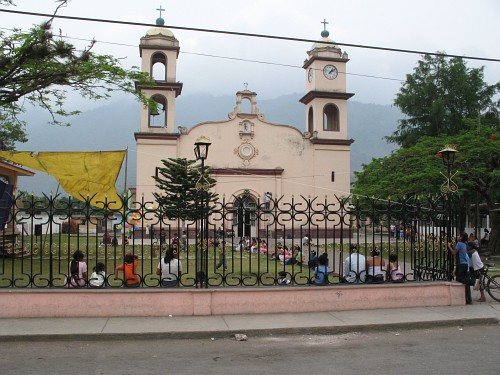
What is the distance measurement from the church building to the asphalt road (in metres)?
28.7

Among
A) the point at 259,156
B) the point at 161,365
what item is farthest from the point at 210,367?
the point at 259,156

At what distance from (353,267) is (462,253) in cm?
206

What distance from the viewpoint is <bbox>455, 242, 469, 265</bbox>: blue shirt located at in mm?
9609

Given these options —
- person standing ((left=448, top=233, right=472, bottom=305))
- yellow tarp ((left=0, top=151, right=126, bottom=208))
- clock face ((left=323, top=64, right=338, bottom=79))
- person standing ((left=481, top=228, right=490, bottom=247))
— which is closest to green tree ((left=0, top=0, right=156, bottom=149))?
yellow tarp ((left=0, top=151, right=126, bottom=208))

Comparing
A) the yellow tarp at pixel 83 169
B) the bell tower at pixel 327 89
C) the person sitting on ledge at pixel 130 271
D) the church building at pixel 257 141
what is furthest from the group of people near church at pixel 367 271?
the bell tower at pixel 327 89

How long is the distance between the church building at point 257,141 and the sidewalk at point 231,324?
2752 cm

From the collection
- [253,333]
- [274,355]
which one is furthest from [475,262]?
[274,355]

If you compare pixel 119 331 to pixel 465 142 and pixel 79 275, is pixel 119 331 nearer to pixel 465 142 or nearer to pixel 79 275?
pixel 79 275

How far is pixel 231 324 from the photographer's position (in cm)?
793

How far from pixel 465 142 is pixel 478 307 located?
1570 centimetres

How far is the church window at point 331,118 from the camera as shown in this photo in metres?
39.5

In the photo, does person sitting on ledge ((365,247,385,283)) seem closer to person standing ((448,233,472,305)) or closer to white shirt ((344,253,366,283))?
white shirt ((344,253,366,283))

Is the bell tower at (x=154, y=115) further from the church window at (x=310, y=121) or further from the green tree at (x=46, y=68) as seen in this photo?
the green tree at (x=46, y=68)

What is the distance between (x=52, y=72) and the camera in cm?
1145
